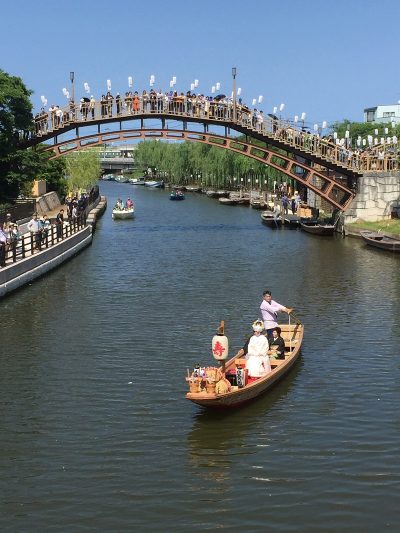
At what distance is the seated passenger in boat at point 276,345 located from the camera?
23891 millimetres

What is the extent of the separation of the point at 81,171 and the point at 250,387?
96.6 meters

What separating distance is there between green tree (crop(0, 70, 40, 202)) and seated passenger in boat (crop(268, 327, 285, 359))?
1779 inches

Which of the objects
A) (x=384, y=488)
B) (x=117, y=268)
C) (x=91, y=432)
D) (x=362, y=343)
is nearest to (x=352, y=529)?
(x=384, y=488)

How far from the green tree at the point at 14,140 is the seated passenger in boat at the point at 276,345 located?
45.2 meters

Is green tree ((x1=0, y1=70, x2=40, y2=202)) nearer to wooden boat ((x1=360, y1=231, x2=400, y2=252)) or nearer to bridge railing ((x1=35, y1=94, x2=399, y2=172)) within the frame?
bridge railing ((x1=35, y1=94, x2=399, y2=172))

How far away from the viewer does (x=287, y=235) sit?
7069 cm

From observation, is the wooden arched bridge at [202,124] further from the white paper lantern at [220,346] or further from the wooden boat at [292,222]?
the white paper lantern at [220,346]

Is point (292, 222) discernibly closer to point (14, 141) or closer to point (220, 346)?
point (14, 141)

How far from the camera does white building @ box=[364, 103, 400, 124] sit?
174 metres

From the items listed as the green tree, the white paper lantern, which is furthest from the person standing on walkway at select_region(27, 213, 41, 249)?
the white paper lantern

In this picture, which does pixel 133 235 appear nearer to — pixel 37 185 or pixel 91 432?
pixel 37 185

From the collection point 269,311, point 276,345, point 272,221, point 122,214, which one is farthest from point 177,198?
point 276,345

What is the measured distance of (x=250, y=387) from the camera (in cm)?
2036

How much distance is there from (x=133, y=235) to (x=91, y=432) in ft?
172
